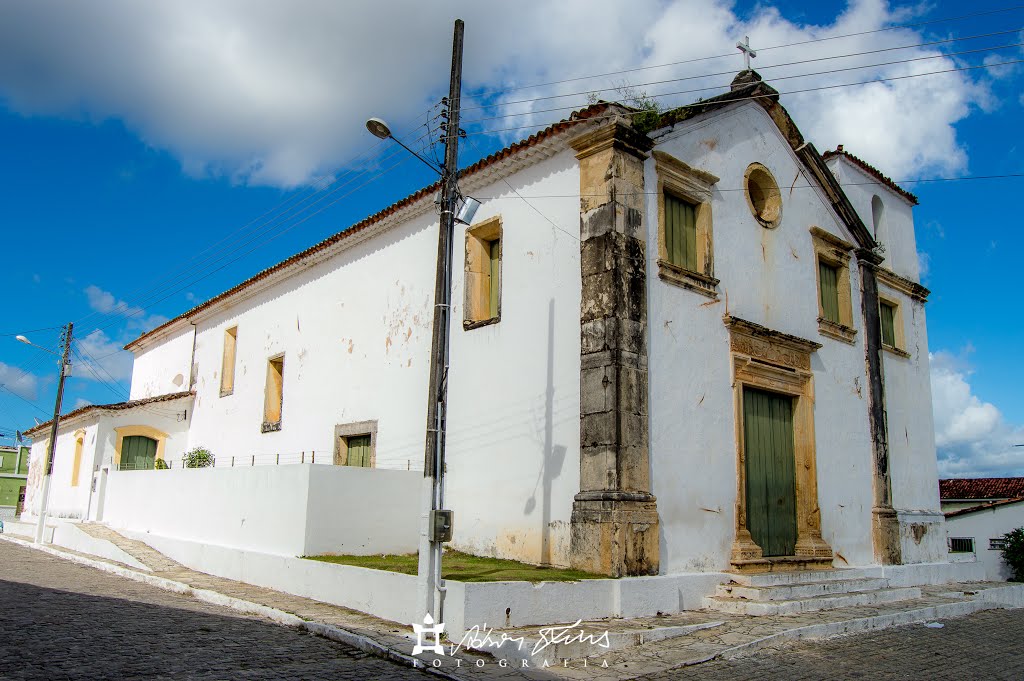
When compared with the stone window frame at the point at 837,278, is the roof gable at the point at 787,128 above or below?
above

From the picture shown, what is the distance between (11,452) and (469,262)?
127 feet

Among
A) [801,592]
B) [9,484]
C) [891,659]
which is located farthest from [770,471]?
[9,484]

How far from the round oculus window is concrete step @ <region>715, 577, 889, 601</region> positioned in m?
5.30

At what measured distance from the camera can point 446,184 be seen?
8109 mm

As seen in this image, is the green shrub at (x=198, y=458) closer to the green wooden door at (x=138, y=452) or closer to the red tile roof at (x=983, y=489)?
the green wooden door at (x=138, y=452)

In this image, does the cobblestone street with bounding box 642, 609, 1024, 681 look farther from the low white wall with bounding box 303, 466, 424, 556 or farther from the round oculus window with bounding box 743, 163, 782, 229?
the round oculus window with bounding box 743, 163, 782, 229

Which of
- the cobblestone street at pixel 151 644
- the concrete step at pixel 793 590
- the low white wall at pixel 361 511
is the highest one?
the low white wall at pixel 361 511

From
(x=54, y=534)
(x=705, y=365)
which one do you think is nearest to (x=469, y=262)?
(x=705, y=365)

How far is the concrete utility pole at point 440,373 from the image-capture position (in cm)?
732

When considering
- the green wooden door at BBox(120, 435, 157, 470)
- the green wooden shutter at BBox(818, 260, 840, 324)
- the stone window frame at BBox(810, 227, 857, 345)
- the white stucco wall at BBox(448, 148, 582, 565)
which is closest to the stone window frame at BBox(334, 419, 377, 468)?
the white stucco wall at BBox(448, 148, 582, 565)

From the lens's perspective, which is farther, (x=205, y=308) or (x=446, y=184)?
(x=205, y=308)

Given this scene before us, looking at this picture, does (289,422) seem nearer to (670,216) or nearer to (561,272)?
(561,272)

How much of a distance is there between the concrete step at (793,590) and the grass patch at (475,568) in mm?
2063

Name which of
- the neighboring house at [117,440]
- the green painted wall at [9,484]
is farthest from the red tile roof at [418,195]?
the green painted wall at [9,484]
